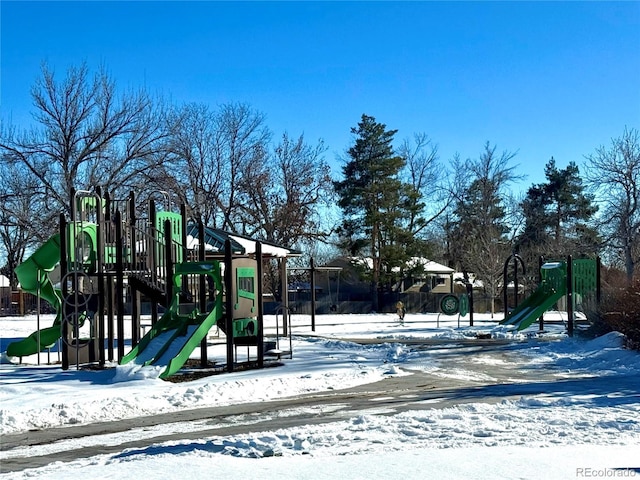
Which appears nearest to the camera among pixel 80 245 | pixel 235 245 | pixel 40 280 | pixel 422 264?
pixel 80 245

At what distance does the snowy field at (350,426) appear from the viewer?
712cm

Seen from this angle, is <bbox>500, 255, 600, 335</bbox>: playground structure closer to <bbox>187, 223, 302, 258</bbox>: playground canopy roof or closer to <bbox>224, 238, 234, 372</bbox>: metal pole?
<bbox>187, 223, 302, 258</bbox>: playground canopy roof

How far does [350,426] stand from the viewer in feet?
31.0

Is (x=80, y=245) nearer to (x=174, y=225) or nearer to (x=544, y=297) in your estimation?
(x=174, y=225)

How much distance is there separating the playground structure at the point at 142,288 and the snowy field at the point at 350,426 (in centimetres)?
88

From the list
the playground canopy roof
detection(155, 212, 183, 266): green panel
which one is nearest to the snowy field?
detection(155, 212, 183, 266): green panel

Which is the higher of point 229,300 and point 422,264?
point 422,264

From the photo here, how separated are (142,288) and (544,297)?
16506 millimetres

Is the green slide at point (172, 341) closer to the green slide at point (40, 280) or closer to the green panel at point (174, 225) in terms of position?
the green panel at point (174, 225)

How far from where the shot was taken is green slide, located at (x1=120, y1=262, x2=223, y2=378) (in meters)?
15.0

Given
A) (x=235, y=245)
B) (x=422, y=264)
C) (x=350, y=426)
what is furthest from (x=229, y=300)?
(x=422, y=264)

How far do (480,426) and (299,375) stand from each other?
20.7 ft

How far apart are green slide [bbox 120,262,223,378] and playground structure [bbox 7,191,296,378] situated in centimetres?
2

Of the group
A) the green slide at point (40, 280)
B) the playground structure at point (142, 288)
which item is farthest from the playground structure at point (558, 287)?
the green slide at point (40, 280)
